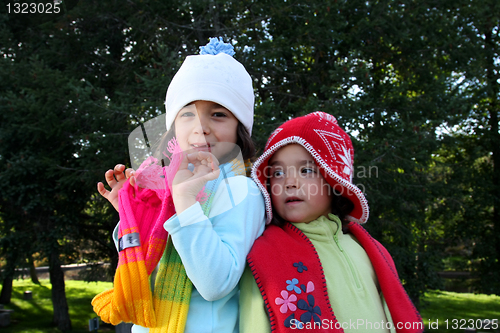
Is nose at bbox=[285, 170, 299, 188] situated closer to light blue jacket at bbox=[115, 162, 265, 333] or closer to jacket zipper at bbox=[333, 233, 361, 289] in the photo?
light blue jacket at bbox=[115, 162, 265, 333]

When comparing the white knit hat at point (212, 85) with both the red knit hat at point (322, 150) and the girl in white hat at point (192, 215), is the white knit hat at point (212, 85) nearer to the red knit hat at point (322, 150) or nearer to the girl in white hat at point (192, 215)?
the girl in white hat at point (192, 215)

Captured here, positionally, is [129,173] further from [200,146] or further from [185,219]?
[185,219]

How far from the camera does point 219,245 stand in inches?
47.1

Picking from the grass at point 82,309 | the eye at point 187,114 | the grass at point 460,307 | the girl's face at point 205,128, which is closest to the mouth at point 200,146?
the girl's face at point 205,128

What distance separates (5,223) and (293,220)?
247 inches

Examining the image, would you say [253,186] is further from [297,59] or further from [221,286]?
[297,59]

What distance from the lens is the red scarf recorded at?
133 centimetres

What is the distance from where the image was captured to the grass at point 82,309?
347 inches

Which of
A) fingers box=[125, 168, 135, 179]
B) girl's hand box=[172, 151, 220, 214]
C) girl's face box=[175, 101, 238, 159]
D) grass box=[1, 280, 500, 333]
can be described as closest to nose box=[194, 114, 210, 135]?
girl's face box=[175, 101, 238, 159]

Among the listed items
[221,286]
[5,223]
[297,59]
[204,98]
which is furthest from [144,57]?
[221,286]

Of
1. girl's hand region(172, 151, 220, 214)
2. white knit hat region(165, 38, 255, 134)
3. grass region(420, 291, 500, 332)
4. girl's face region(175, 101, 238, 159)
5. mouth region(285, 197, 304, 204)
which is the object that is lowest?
grass region(420, 291, 500, 332)

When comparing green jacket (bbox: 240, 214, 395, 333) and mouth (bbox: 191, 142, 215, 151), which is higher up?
mouth (bbox: 191, 142, 215, 151)

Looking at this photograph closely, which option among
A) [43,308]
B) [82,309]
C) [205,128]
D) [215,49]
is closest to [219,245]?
[205,128]

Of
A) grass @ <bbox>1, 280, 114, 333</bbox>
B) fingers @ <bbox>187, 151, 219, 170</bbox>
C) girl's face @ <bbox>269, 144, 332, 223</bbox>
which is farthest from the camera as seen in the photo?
grass @ <bbox>1, 280, 114, 333</bbox>
